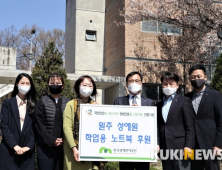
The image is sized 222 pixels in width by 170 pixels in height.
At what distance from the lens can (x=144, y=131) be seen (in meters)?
4.25

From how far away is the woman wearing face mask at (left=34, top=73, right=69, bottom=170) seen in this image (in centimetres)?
423

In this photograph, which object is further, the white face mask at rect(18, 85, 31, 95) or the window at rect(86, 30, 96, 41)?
the window at rect(86, 30, 96, 41)

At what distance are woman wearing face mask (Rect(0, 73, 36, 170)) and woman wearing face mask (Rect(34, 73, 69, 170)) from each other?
0.62 ft

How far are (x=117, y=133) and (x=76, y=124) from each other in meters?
0.63

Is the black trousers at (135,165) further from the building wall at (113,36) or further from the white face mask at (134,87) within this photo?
the building wall at (113,36)

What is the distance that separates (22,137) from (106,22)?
50.3 ft

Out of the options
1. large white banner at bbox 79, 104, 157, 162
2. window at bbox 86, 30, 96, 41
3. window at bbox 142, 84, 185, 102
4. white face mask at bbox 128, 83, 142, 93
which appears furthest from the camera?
window at bbox 86, 30, 96, 41

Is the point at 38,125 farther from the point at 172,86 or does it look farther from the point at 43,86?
the point at 43,86

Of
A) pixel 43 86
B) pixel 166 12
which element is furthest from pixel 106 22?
pixel 43 86

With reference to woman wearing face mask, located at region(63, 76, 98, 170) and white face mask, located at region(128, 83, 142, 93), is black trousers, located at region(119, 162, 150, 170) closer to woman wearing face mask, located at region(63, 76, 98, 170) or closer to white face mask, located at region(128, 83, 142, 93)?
woman wearing face mask, located at region(63, 76, 98, 170)

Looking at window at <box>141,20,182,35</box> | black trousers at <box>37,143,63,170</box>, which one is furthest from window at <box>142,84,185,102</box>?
black trousers at <box>37,143,63,170</box>

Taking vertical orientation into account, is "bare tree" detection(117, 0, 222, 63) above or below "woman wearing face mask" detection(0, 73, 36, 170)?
above

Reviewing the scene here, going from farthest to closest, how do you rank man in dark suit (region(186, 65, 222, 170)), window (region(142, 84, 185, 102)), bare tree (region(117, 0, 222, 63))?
window (region(142, 84, 185, 102))
bare tree (region(117, 0, 222, 63))
man in dark suit (region(186, 65, 222, 170))

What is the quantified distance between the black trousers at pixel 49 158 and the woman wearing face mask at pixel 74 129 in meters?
0.20
